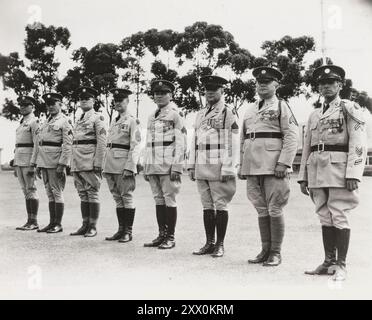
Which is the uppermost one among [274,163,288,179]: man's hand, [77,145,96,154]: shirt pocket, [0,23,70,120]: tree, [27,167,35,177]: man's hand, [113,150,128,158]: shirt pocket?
[0,23,70,120]: tree

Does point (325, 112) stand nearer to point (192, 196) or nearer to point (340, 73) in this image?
point (340, 73)

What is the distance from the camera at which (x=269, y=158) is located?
522 centimetres

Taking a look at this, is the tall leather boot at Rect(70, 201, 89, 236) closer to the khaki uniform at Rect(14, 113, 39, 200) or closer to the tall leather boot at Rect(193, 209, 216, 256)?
the khaki uniform at Rect(14, 113, 39, 200)

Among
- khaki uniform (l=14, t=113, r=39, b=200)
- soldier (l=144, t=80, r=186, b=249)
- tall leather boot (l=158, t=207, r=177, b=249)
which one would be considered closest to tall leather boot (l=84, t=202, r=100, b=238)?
soldier (l=144, t=80, r=186, b=249)

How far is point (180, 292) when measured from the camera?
4156 mm

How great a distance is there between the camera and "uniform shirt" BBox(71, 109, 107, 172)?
280 inches

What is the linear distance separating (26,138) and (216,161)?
3.56m

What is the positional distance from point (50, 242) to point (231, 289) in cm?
312

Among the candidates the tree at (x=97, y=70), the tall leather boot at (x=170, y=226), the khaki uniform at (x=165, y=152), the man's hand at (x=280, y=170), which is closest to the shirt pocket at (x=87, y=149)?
the khaki uniform at (x=165, y=152)

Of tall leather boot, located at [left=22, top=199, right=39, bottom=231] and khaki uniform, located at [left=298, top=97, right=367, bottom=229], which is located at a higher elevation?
khaki uniform, located at [left=298, top=97, right=367, bottom=229]

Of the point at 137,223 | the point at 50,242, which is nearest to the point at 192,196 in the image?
the point at 137,223

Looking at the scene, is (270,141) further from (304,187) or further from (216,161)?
(216,161)

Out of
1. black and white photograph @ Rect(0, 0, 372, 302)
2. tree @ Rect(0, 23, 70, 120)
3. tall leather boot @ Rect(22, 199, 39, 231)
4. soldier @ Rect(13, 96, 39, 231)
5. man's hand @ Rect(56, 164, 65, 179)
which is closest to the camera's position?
black and white photograph @ Rect(0, 0, 372, 302)
